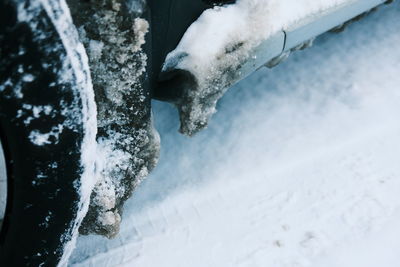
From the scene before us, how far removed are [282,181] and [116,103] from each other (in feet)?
3.15

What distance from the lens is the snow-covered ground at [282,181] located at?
1.57 metres

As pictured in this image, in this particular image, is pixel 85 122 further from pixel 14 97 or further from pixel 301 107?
pixel 301 107

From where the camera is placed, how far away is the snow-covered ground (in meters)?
1.57

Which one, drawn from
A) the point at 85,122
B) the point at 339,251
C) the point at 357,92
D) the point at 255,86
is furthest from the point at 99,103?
the point at 357,92

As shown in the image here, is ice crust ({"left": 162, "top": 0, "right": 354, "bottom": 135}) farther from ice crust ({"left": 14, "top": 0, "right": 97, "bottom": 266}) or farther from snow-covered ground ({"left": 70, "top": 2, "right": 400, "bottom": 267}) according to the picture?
snow-covered ground ({"left": 70, "top": 2, "right": 400, "bottom": 267})

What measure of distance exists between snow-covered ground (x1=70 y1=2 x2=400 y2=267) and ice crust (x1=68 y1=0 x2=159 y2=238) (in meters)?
0.44

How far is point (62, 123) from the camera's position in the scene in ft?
2.85

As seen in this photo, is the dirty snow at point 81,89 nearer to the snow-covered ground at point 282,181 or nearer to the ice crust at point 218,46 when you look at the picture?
the ice crust at point 218,46

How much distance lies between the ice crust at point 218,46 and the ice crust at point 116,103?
15cm

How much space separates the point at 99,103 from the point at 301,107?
1.27m

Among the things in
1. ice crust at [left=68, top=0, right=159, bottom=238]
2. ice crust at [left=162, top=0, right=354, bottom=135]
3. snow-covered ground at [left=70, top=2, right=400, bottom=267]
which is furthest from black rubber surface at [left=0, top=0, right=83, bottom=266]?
snow-covered ground at [left=70, top=2, right=400, bottom=267]

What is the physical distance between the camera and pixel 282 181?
1.79 m

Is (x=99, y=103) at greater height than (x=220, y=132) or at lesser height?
greater

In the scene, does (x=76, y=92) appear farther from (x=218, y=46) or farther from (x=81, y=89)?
(x=218, y=46)
